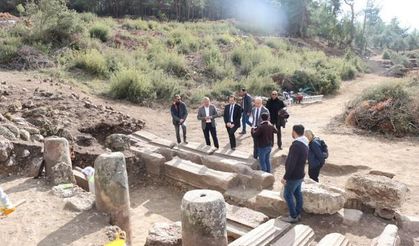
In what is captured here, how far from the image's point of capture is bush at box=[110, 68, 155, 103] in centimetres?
1527

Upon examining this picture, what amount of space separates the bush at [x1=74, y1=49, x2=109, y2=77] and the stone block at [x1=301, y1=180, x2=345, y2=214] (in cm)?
1234

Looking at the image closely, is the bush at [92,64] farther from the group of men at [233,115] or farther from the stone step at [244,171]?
the stone step at [244,171]

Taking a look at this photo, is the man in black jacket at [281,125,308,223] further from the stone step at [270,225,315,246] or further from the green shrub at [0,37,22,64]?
the green shrub at [0,37,22,64]

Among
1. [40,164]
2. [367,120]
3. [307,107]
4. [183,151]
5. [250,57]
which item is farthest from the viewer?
[250,57]

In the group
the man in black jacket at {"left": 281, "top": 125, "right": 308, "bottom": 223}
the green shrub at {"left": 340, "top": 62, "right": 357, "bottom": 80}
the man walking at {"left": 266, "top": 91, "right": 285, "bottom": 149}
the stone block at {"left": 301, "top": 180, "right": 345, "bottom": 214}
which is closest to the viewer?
the man in black jacket at {"left": 281, "top": 125, "right": 308, "bottom": 223}

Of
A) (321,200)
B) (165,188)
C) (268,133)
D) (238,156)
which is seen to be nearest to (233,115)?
(238,156)

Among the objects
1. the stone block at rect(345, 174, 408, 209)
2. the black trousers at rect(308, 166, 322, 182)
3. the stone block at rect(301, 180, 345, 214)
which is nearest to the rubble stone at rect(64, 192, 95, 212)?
the stone block at rect(301, 180, 345, 214)

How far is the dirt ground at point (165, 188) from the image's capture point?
5.94 m

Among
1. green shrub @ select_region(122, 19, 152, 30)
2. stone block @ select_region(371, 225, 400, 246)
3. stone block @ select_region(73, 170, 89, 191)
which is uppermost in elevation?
green shrub @ select_region(122, 19, 152, 30)

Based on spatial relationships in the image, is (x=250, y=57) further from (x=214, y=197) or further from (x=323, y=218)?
(x=214, y=197)

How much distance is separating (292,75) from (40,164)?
1502cm

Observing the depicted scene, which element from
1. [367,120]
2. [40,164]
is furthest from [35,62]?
[367,120]

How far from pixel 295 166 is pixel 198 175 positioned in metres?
2.74

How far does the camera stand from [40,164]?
313 inches
